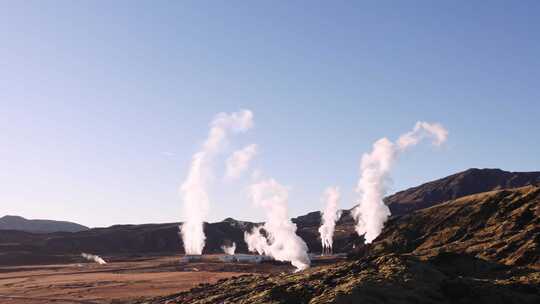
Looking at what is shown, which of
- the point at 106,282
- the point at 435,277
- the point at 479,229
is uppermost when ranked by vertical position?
the point at 479,229

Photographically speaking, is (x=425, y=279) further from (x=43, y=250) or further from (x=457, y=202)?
(x=43, y=250)

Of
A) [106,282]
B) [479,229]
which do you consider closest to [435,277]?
[479,229]

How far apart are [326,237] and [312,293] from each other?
484ft


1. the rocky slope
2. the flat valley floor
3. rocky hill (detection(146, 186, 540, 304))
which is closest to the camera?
rocky hill (detection(146, 186, 540, 304))

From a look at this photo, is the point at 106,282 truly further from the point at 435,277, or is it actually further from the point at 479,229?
the point at 435,277

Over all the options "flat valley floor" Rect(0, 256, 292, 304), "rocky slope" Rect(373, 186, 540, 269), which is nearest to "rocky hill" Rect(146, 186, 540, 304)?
"rocky slope" Rect(373, 186, 540, 269)

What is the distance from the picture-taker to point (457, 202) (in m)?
→ 105

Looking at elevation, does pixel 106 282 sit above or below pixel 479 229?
below

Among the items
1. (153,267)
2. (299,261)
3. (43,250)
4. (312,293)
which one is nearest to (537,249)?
(312,293)

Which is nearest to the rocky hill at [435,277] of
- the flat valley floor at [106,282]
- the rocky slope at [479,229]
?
the rocky slope at [479,229]

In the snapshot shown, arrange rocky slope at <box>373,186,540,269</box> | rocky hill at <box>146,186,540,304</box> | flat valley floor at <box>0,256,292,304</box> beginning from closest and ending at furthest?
1. rocky hill at <box>146,186,540,304</box>
2. rocky slope at <box>373,186,540,269</box>
3. flat valley floor at <box>0,256,292,304</box>

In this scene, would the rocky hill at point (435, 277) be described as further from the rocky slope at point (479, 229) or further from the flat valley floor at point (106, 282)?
the flat valley floor at point (106, 282)

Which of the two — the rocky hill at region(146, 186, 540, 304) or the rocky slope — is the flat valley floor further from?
the rocky slope

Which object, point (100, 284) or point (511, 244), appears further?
point (100, 284)
